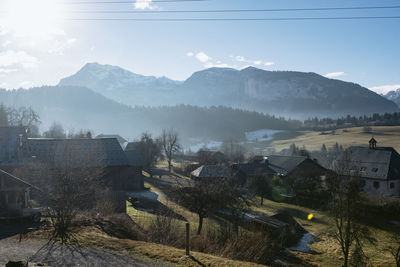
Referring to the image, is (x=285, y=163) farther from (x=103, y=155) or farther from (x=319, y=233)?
(x=103, y=155)

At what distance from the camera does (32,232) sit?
56.0 feet

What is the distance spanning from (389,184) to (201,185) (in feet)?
134

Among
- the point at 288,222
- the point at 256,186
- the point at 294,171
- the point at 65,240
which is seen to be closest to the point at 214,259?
the point at 65,240

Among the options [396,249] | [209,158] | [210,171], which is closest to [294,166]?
[210,171]

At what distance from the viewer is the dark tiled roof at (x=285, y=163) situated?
5824 cm

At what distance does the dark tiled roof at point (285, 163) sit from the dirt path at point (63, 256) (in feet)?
160

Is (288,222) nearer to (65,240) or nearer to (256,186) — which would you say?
(256,186)

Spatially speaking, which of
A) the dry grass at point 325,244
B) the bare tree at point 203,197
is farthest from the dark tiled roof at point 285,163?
the bare tree at point 203,197

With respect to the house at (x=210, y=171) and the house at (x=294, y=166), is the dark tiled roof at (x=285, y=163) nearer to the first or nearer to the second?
the house at (x=294, y=166)

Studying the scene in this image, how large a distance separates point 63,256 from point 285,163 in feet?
175

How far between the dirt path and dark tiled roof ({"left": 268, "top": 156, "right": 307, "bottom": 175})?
1923 inches

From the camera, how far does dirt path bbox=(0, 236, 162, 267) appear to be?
12266mm

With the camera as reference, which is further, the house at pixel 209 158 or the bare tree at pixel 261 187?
the house at pixel 209 158

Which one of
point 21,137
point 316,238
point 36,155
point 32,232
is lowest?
point 316,238
